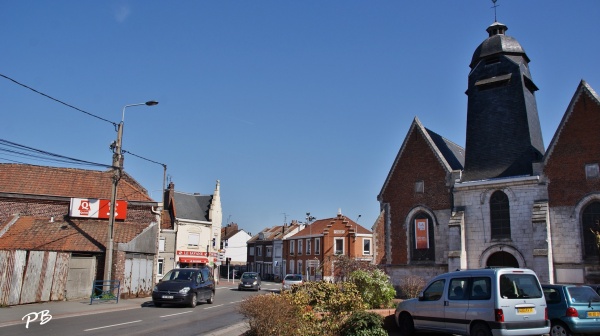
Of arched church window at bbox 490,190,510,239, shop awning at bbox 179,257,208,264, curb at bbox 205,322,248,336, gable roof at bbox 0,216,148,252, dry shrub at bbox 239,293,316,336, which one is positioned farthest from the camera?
shop awning at bbox 179,257,208,264

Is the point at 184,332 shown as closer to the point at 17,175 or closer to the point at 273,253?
the point at 17,175

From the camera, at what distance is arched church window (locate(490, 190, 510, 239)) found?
24.4m

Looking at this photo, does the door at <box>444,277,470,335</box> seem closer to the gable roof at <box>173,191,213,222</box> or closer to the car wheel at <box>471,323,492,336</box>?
the car wheel at <box>471,323,492,336</box>

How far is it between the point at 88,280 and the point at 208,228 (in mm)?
26351

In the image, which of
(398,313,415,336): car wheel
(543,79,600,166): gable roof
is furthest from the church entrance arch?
(398,313,415,336): car wheel

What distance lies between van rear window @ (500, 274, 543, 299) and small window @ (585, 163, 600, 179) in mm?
14462

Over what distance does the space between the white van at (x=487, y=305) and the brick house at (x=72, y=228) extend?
16245mm

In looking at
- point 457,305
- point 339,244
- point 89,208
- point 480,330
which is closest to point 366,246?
point 339,244

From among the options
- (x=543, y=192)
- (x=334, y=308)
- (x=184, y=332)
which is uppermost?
(x=543, y=192)

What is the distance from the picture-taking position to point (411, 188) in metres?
28.2

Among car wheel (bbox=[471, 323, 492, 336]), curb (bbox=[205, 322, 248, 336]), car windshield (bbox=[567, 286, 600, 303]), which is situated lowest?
curb (bbox=[205, 322, 248, 336])

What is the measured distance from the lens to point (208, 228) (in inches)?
1937

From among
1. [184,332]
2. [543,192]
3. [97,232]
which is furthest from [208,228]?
[184,332]

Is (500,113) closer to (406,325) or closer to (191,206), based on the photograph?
(406,325)
